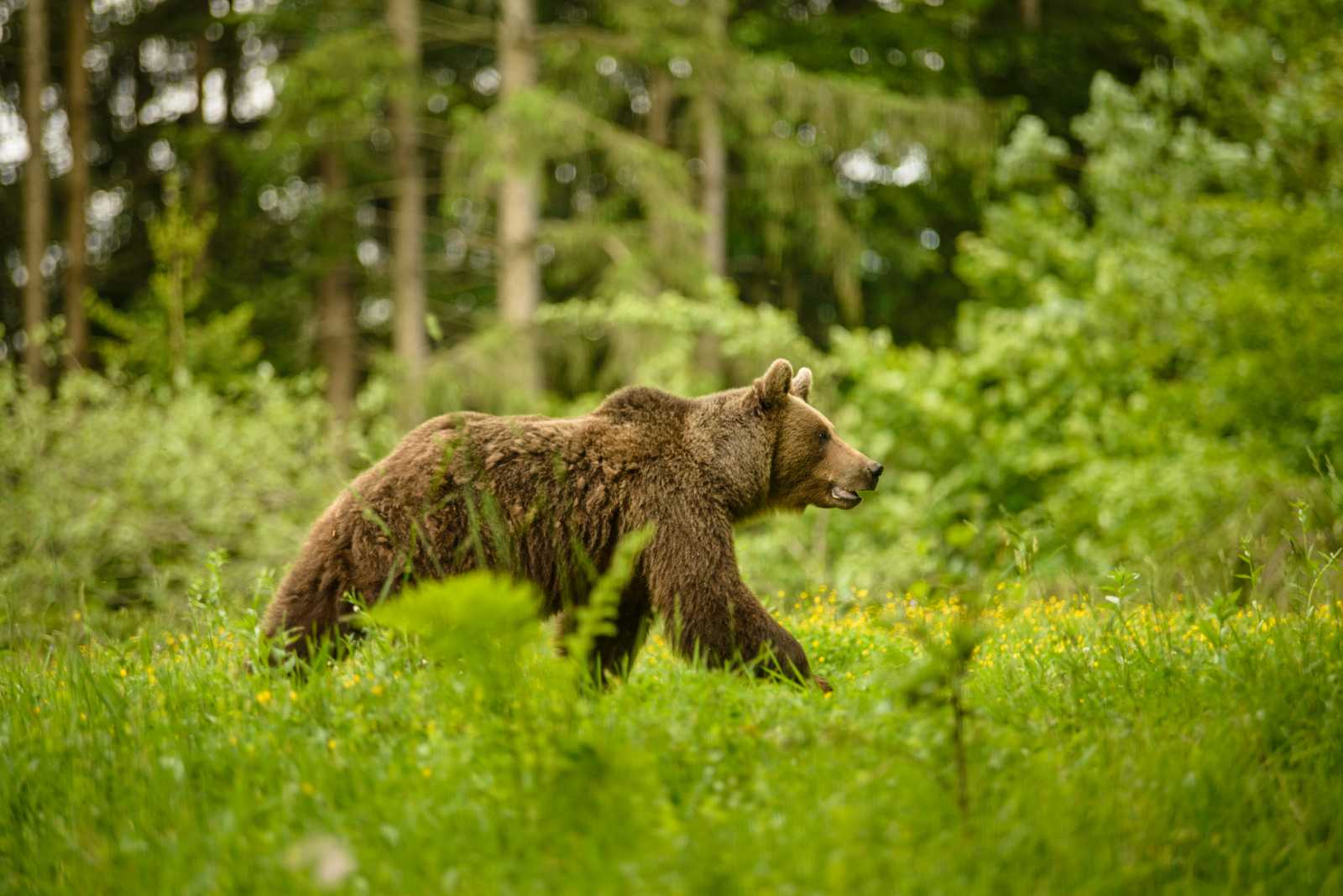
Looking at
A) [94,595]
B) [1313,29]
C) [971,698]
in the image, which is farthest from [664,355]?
[971,698]

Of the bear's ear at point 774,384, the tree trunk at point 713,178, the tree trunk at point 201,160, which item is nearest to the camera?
the bear's ear at point 774,384

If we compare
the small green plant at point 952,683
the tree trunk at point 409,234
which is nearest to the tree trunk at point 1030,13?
the tree trunk at point 409,234

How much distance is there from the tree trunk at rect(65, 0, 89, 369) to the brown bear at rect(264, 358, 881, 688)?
16249mm

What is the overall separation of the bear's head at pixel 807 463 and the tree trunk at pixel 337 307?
674 inches

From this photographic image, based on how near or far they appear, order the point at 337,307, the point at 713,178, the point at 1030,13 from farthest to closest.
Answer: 1. the point at 337,307
2. the point at 1030,13
3. the point at 713,178

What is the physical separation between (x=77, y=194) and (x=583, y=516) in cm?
1782

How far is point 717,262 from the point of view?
693 inches

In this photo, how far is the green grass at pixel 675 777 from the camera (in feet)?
9.36

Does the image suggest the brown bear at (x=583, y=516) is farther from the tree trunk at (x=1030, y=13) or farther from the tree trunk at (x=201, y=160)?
the tree trunk at (x=201, y=160)

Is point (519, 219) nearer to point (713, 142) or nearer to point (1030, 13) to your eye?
point (713, 142)

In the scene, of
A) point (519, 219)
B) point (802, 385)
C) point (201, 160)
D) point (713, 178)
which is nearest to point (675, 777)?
point (802, 385)

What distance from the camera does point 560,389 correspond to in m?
18.1

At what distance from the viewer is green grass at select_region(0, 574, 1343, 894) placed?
2.85 metres

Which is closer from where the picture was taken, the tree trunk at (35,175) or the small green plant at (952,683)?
the small green plant at (952,683)
